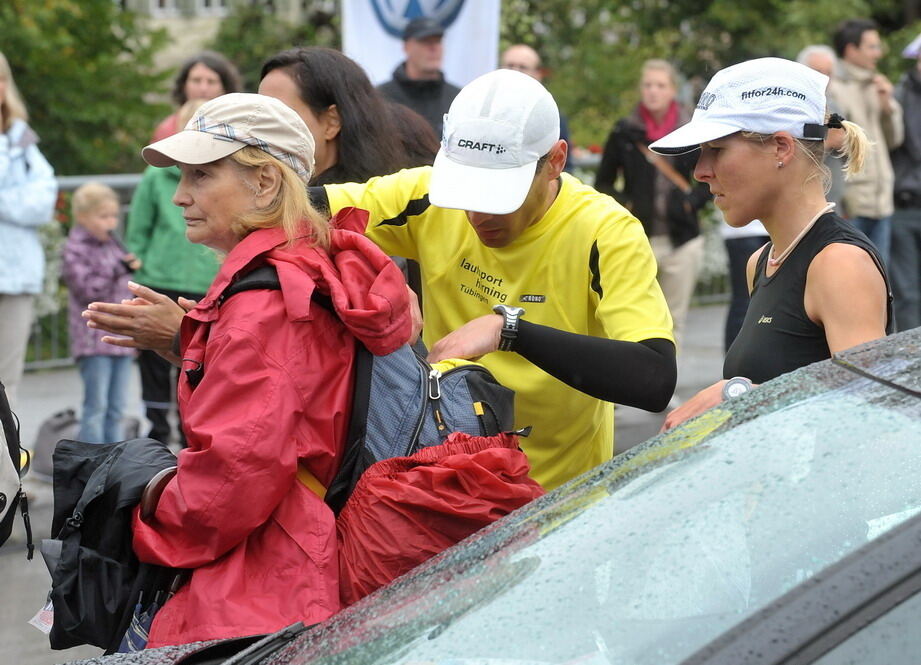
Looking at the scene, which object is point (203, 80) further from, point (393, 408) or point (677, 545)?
point (677, 545)

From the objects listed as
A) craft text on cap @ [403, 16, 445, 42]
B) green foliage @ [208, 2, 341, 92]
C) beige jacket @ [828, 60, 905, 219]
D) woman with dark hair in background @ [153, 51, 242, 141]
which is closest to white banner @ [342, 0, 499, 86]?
craft text on cap @ [403, 16, 445, 42]

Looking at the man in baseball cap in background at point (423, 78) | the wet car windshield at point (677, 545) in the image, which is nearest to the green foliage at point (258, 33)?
the man in baseball cap in background at point (423, 78)

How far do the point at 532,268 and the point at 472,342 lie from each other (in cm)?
35

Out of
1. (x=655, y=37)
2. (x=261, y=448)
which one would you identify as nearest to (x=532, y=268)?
(x=261, y=448)

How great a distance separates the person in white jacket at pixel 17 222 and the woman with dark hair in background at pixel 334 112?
9.52ft

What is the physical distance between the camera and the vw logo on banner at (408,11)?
8.31 meters

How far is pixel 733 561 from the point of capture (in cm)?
185

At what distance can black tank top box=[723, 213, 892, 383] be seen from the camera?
2.86 metres

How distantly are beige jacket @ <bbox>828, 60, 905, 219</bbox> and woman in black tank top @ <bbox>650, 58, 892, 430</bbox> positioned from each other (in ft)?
19.4

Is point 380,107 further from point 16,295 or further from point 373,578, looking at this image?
point 16,295

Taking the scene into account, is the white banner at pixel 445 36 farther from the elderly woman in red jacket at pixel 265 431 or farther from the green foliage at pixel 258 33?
the green foliage at pixel 258 33

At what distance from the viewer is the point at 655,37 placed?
20.6m

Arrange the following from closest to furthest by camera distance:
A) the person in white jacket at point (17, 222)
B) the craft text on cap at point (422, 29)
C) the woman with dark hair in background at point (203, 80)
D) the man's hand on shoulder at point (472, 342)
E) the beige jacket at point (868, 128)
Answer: the man's hand on shoulder at point (472, 342)
the person in white jacket at point (17, 222)
the woman with dark hair in background at point (203, 80)
the craft text on cap at point (422, 29)
the beige jacket at point (868, 128)

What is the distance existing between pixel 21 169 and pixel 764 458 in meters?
5.38
